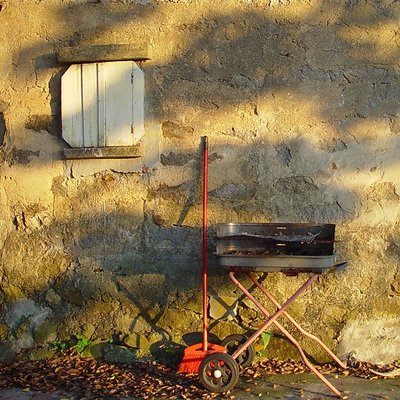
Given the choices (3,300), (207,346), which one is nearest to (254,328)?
(207,346)

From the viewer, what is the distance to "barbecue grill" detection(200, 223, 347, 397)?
4.52 meters

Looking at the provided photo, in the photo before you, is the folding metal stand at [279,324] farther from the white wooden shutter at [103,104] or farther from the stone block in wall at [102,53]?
the stone block in wall at [102,53]

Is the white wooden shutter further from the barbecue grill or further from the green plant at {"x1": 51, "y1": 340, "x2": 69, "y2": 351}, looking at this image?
the green plant at {"x1": 51, "y1": 340, "x2": 69, "y2": 351}

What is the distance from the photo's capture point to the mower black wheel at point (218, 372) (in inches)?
184

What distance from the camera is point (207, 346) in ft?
16.6

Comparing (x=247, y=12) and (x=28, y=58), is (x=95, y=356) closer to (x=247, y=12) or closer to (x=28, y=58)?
(x=28, y=58)

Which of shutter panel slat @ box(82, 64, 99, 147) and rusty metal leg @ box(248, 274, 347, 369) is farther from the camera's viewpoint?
shutter panel slat @ box(82, 64, 99, 147)

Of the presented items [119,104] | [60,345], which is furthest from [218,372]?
[119,104]

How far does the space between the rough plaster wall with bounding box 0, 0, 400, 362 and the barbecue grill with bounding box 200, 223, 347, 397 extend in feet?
0.93

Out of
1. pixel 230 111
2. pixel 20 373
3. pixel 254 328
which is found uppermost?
pixel 230 111

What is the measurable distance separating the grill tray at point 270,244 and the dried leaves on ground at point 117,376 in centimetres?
91

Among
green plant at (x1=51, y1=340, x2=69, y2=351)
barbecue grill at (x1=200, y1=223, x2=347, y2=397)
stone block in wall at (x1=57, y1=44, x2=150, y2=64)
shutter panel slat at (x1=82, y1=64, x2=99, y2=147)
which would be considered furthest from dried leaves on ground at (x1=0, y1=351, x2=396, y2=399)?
stone block in wall at (x1=57, y1=44, x2=150, y2=64)

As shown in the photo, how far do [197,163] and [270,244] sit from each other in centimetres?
91

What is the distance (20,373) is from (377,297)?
2.74 m
